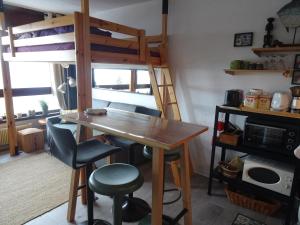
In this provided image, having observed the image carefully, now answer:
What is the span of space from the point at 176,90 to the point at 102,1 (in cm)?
186

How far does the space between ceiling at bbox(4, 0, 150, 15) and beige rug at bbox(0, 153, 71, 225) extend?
2.59 metres

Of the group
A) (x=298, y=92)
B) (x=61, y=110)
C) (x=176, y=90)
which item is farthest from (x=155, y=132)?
(x=61, y=110)

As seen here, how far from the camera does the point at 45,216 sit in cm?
216

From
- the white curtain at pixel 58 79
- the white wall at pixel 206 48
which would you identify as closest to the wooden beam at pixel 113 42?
the white wall at pixel 206 48

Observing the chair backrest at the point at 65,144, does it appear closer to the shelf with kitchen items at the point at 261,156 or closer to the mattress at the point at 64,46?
the mattress at the point at 64,46

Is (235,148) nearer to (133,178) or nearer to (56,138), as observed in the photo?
(133,178)

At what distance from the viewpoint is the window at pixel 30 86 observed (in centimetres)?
409

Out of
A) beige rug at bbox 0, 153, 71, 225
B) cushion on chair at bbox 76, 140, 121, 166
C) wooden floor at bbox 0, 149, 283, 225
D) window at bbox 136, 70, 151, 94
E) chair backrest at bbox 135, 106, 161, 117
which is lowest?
wooden floor at bbox 0, 149, 283, 225

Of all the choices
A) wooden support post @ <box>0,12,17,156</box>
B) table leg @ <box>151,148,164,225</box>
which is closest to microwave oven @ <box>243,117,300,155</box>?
table leg @ <box>151,148,164,225</box>

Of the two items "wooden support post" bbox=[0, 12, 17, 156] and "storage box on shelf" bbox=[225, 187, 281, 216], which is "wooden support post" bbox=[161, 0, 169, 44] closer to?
"storage box on shelf" bbox=[225, 187, 281, 216]

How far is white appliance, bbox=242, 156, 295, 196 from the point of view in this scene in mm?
2041

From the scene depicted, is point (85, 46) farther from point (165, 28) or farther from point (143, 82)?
point (143, 82)

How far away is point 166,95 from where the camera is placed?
10.7ft

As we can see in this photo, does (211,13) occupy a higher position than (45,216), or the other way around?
(211,13)
